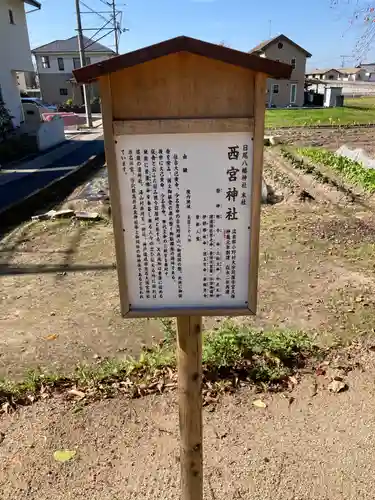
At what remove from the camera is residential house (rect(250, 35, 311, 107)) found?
137 ft

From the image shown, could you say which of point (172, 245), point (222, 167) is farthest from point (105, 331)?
point (222, 167)

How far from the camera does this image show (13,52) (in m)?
19.6

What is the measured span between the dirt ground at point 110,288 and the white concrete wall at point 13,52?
13.7 m

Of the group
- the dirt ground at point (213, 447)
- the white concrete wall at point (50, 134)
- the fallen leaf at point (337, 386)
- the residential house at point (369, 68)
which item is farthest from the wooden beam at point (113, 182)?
the white concrete wall at point (50, 134)

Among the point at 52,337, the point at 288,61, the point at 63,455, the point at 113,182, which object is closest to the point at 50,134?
the point at 52,337

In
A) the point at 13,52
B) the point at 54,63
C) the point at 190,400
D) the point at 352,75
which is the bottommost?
the point at 190,400

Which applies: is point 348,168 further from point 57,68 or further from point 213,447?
point 57,68

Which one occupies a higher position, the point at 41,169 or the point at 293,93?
the point at 293,93

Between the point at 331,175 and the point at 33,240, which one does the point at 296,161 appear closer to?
the point at 331,175

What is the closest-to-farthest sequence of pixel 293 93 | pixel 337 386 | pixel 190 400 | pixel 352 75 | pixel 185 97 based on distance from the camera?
1. pixel 185 97
2. pixel 190 400
3. pixel 337 386
4. pixel 293 93
5. pixel 352 75

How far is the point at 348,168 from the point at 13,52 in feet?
52.5

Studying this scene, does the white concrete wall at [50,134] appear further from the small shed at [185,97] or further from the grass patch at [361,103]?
the grass patch at [361,103]

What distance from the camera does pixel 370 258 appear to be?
6.55 m

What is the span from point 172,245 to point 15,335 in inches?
133
